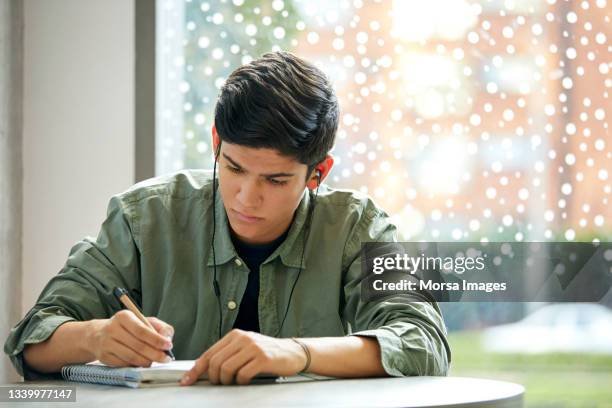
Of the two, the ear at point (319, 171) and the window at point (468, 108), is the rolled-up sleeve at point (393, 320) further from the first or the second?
the window at point (468, 108)

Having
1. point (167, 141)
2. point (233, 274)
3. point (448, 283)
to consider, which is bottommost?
point (448, 283)

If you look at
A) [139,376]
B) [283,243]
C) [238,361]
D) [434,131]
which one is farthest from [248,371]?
[434,131]

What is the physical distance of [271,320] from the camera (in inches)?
75.6

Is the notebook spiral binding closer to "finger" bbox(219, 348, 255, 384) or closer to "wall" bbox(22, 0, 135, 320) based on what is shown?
"finger" bbox(219, 348, 255, 384)

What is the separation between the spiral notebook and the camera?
4.66 feet

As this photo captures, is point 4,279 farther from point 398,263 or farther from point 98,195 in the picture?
point 398,263

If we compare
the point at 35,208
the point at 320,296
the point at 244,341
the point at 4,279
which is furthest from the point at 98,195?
the point at 244,341

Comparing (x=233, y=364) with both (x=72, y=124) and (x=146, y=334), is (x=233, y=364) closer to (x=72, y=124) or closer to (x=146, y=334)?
(x=146, y=334)

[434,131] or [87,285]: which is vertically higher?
[434,131]

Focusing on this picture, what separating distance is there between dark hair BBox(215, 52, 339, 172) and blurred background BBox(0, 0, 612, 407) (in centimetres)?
113

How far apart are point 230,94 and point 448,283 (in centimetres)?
154

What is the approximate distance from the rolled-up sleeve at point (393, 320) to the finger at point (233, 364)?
0.27 m

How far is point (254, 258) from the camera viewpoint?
1973 millimetres

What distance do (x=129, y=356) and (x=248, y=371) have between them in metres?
0.21
